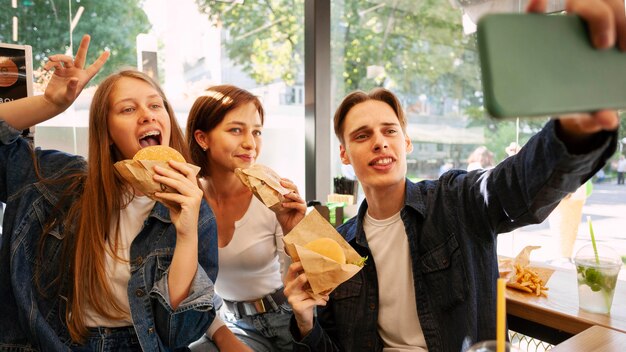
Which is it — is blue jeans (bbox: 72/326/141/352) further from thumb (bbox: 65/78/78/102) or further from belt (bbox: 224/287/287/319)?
thumb (bbox: 65/78/78/102)

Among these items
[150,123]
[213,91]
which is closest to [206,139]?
[213,91]

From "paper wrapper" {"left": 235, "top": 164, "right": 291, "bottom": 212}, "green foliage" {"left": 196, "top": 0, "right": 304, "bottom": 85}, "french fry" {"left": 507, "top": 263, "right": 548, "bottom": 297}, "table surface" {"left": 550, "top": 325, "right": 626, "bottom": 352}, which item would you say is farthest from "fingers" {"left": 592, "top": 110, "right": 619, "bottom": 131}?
"green foliage" {"left": 196, "top": 0, "right": 304, "bottom": 85}

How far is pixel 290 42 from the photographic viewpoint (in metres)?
3.77

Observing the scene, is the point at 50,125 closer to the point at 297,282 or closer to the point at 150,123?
the point at 150,123

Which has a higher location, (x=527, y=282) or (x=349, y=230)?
(x=349, y=230)

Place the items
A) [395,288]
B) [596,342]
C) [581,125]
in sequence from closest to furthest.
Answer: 1. [581,125]
2. [596,342]
3. [395,288]

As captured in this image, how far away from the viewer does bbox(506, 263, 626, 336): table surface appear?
1.58 metres

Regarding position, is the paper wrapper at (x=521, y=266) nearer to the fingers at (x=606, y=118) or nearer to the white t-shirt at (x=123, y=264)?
the fingers at (x=606, y=118)

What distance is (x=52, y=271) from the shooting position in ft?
5.32

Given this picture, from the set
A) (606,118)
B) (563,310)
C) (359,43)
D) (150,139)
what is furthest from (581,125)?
(359,43)

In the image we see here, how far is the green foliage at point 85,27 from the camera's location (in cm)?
247

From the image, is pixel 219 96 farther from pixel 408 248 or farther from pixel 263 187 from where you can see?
pixel 408 248

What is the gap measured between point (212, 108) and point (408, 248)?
113 centimetres

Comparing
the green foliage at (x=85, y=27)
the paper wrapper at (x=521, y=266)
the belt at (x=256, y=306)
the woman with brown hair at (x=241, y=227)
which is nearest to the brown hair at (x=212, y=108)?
the woman with brown hair at (x=241, y=227)
